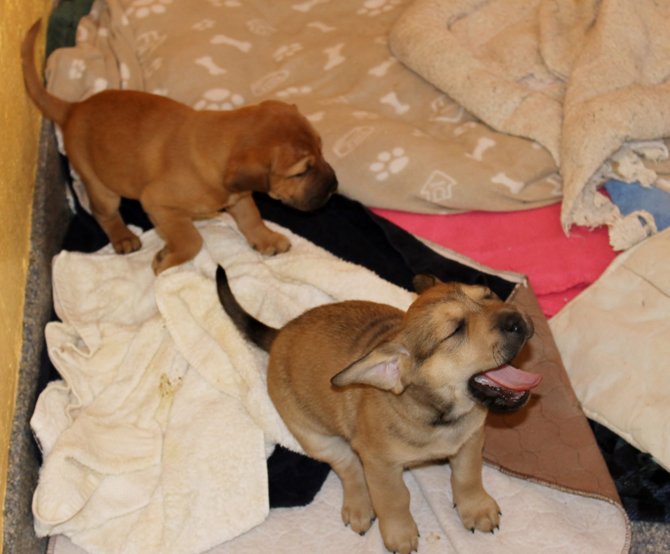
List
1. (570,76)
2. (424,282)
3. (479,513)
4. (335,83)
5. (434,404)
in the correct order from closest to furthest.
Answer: (434,404), (424,282), (479,513), (570,76), (335,83)

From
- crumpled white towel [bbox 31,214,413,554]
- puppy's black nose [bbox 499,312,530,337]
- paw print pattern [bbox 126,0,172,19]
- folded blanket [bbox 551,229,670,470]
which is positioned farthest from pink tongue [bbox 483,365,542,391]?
paw print pattern [bbox 126,0,172,19]

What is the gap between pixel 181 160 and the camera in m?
3.44

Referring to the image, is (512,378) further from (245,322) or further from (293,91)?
(293,91)

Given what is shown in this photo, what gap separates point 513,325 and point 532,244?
1345 millimetres

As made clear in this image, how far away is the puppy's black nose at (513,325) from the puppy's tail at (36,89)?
228 cm

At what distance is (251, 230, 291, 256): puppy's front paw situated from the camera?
12.3 ft

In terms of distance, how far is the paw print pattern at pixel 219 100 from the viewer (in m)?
4.28

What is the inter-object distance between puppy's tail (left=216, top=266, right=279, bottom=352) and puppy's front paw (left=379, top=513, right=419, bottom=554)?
74 cm

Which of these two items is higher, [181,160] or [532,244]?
[181,160]

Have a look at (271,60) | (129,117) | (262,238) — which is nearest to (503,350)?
(262,238)

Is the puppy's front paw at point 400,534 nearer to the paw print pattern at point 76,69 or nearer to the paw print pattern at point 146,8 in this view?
the paw print pattern at point 76,69

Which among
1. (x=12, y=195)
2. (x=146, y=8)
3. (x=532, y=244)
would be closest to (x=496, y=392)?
(x=532, y=244)

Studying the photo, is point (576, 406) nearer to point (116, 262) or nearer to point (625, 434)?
point (625, 434)

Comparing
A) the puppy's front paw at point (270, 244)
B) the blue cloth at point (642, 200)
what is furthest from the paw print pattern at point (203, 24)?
the blue cloth at point (642, 200)
